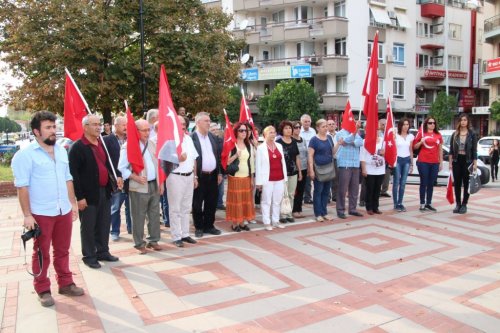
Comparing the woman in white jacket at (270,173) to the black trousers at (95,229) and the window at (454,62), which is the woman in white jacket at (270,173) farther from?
the window at (454,62)

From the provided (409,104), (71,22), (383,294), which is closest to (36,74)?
(71,22)

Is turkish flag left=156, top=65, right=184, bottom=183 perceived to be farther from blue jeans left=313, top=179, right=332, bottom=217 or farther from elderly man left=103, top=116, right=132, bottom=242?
blue jeans left=313, top=179, right=332, bottom=217

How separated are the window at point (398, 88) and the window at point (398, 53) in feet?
5.10

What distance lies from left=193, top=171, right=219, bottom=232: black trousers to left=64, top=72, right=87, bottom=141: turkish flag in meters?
2.18

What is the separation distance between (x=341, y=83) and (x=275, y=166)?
2952cm

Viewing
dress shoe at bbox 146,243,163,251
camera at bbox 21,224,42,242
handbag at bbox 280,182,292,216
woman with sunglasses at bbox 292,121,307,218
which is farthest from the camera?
woman with sunglasses at bbox 292,121,307,218

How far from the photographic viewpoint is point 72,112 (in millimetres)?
5621

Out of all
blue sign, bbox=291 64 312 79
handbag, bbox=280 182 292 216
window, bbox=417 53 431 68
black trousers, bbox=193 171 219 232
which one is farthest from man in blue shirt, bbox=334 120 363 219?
window, bbox=417 53 431 68

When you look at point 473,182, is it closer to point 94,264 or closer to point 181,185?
point 181,185

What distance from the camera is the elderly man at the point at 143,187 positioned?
6125mm

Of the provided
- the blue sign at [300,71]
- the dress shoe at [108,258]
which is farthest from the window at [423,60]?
the dress shoe at [108,258]

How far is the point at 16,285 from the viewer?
525 centimetres

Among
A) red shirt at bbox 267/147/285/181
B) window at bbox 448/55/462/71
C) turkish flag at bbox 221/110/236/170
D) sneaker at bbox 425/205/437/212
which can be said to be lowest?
sneaker at bbox 425/205/437/212

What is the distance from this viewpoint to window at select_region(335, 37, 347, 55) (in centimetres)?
3481
